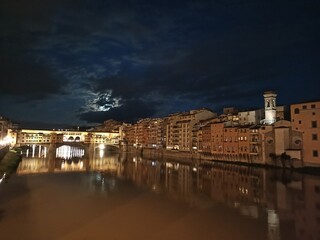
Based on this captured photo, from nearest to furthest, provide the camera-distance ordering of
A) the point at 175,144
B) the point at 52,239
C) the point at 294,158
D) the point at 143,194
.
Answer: the point at 52,239 < the point at 143,194 < the point at 294,158 < the point at 175,144

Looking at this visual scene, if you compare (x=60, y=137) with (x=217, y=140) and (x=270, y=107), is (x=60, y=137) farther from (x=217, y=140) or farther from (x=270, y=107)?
(x=270, y=107)

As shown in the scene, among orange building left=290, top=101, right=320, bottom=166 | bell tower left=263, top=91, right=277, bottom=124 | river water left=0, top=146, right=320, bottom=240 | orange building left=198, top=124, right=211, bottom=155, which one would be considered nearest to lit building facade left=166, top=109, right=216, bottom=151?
orange building left=198, top=124, right=211, bottom=155

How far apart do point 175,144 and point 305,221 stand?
3826 centimetres

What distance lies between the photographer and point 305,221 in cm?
1102

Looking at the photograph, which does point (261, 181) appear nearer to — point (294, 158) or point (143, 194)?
point (294, 158)

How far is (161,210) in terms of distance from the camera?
42.2 ft

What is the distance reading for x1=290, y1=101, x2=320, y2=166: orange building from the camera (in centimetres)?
2494

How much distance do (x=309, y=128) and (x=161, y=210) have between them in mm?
18975

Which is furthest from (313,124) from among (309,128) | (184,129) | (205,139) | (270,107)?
(184,129)

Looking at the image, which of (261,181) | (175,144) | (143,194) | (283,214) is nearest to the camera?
(283,214)

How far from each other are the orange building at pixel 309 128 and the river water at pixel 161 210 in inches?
198

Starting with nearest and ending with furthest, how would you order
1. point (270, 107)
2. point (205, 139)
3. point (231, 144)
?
1. point (270, 107)
2. point (231, 144)
3. point (205, 139)

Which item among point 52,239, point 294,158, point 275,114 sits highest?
point 275,114

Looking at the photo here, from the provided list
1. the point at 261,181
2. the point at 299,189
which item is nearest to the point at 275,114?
the point at 261,181
